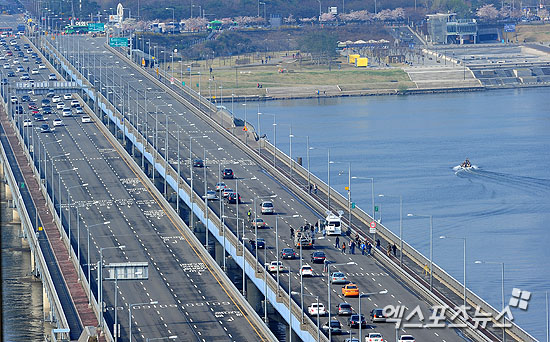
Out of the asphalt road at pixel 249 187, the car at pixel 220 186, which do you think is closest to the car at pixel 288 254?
the asphalt road at pixel 249 187

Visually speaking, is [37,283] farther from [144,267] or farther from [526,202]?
[526,202]

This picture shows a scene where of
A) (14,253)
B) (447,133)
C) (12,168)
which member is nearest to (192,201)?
(14,253)

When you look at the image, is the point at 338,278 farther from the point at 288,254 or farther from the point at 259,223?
the point at 259,223

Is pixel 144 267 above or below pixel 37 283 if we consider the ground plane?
above

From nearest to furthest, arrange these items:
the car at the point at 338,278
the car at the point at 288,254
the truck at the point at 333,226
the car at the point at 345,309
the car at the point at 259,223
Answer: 1. the car at the point at 345,309
2. the car at the point at 338,278
3. the car at the point at 288,254
4. the truck at the point at 333,226
5. the car at the point at 259,223

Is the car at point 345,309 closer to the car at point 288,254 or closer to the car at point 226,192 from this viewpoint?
the car at point 288,254
